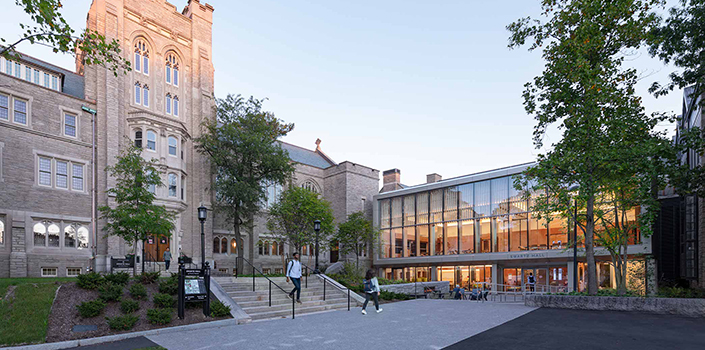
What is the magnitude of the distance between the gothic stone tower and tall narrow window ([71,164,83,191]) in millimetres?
936

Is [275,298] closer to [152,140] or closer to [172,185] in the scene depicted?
[172,185]

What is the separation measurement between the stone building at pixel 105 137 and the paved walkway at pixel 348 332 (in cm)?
1399

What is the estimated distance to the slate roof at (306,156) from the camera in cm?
4903

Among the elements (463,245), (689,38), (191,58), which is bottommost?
(463,245)

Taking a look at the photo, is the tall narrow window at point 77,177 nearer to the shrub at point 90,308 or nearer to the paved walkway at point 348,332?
the shrub at point 90,308

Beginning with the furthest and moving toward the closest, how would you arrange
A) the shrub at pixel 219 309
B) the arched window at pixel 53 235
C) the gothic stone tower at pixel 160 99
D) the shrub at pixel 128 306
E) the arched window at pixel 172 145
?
the arched window at pixel 172 145
the gothic stone tower at pixel 160 99
the arched window at pixel 53 235
the shrub at pixel 219 309
the shrub at pixel 128 306

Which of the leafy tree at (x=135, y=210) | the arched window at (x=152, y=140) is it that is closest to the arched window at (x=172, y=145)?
the arched window at (x=152, y=140)

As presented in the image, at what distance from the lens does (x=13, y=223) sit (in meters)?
21.9

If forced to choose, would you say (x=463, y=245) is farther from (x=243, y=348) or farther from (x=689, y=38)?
(x=243, y=348)

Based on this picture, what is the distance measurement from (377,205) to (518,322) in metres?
31.9

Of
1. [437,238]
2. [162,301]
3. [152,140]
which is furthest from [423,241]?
[162,301]

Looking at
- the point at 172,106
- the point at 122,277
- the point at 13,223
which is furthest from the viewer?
the point at 172,106

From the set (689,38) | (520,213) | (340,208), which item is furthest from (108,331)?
(340,208)

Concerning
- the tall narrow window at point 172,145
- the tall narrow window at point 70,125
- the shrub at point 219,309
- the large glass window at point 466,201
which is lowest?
the shrub at point 219,309
